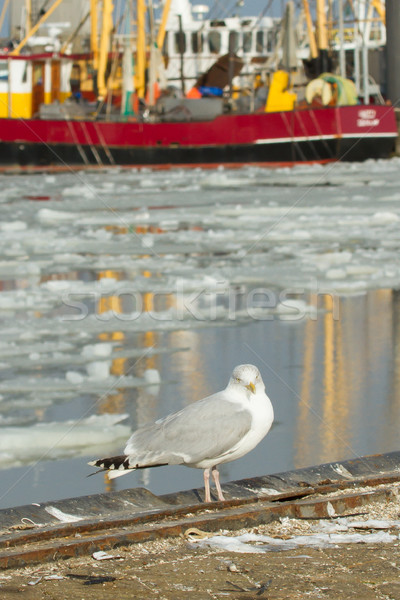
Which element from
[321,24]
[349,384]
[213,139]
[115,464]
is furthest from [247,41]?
[115,464]

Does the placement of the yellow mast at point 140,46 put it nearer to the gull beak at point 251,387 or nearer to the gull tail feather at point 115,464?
the gull beak at point 251,387

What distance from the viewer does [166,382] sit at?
638cm

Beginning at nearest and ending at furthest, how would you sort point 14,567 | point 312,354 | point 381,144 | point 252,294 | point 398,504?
1. point 14,567
2. point 398,504
3. point 312,354
4. point 252,294
5. point 381,144

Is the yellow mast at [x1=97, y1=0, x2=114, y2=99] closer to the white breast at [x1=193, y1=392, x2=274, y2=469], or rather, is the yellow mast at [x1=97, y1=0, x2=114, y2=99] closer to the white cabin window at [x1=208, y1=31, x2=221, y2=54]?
the white cabin window at [x1=208, y1=31, x2=221, y2=54]

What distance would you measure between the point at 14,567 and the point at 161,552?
45 cm

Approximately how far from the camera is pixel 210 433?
3684 millimetres

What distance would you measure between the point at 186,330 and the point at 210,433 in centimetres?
424

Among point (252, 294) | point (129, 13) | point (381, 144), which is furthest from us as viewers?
point (129, 13)

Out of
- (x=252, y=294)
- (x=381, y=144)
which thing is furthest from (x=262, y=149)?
(x=252, y=294)

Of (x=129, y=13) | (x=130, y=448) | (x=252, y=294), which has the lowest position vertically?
(x=252, y=294)

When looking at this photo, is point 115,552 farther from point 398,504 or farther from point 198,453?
point 398,504

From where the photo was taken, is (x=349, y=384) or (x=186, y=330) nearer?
(x=349, y=384)

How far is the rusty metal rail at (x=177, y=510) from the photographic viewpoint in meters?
Answer: 3.17

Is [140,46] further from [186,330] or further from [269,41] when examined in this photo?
[186,330]
